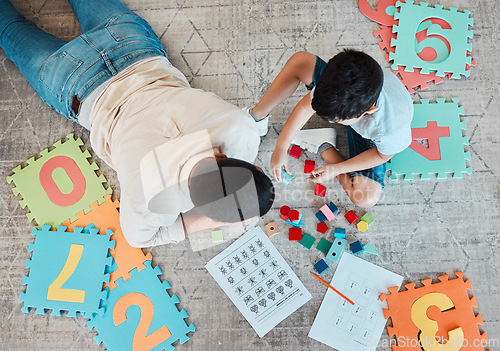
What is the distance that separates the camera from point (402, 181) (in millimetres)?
1136

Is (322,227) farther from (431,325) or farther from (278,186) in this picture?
(431,325)

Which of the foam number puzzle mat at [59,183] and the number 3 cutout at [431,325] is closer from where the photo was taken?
the number 3 cutout at [431,325]

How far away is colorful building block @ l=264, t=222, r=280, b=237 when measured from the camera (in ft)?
3.65

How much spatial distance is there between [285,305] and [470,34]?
999 mm

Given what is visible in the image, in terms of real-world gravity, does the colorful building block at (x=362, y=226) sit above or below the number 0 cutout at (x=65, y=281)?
above

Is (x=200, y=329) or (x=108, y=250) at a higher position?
(x=108, y=250)

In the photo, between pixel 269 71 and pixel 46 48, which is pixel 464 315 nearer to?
pixel 269 71

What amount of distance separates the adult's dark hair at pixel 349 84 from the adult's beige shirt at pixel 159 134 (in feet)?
0.61

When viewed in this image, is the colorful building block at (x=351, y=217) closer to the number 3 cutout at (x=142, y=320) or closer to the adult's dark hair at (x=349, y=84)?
the adult's dark hair at (x=349, y=84)

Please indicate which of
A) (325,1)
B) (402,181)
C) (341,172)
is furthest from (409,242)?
(325,1)

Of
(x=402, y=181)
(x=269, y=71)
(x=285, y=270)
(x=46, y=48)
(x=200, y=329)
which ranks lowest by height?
(x=200, y=329)

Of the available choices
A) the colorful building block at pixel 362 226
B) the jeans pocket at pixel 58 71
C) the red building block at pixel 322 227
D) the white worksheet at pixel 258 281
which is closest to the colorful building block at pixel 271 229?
the white worksheet at pixel 258 281

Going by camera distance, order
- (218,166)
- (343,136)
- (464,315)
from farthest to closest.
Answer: (343,136) → (464,315) → (218,166)

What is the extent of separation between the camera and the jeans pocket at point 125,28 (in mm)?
1026
